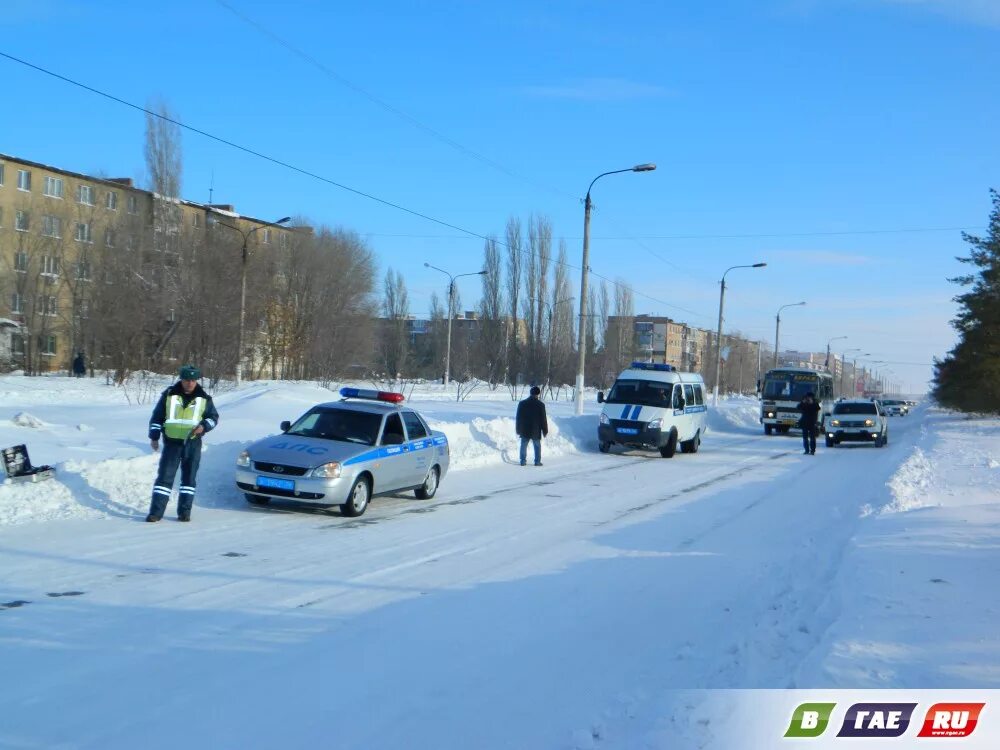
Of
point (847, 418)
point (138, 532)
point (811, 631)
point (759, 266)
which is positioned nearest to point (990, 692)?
point (811, 631)

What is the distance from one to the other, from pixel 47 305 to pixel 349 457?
56872 millimetres

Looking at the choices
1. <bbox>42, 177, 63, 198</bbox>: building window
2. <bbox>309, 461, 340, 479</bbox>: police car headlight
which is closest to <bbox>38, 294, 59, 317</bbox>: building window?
<bbox>42, 177, 63, 198</bbox>: building window

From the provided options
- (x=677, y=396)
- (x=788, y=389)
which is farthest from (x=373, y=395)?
(x=788, y=389)

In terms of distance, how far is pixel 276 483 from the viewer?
1267 cm

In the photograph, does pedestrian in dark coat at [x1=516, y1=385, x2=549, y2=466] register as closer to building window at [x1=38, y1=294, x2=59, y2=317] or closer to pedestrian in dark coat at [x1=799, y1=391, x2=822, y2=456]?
pedestrian in dark coat at [x1=799, y1=391, x2=822, y2=456]

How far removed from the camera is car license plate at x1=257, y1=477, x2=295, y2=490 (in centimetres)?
1260

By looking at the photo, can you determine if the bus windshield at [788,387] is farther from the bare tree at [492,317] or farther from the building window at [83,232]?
the building window at [83,232]

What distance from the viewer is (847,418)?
33.8 m

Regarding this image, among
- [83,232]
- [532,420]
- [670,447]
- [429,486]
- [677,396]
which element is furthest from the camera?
[83,232]

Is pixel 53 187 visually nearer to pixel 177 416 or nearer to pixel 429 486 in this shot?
pixel 429 486

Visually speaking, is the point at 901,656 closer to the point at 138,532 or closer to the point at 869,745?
the point at 869,745

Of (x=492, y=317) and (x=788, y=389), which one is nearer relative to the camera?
(x=788, y=389)

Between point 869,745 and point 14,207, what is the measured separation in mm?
70059

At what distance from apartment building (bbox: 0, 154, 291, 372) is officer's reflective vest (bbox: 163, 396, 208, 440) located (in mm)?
41523
